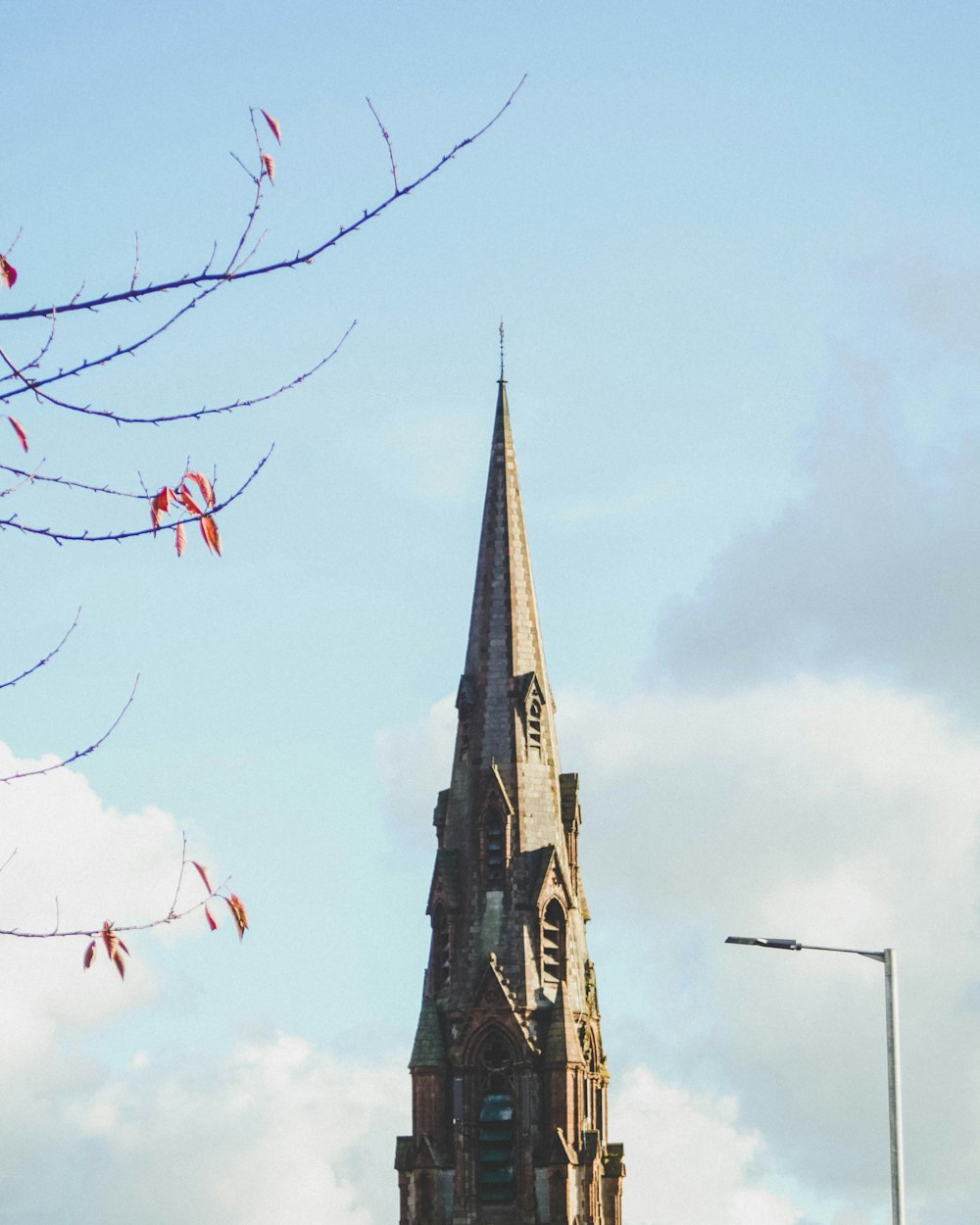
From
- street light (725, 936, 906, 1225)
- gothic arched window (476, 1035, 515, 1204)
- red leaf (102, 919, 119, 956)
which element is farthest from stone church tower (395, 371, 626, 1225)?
red leaf (102, 919, 119, 956)

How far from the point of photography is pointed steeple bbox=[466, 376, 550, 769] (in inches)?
3314

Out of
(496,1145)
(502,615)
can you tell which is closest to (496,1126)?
(496,1145)

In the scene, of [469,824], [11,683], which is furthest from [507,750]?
[11,683]

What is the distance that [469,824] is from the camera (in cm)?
8262

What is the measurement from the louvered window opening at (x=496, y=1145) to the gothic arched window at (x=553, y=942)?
3850mm

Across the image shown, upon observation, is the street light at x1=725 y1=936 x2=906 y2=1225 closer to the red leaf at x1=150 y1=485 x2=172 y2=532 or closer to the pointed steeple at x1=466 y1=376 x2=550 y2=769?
the red leaf at x1=150 y1=485 x2=172 y2=532

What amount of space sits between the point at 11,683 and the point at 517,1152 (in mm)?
62490

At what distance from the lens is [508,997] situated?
261ft

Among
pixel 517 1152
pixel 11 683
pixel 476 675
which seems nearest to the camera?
pixel 11 683

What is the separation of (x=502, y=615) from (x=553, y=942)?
35.7ft

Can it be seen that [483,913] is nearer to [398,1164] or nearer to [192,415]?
[398,1164]

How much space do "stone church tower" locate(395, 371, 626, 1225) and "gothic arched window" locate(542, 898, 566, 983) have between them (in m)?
0.04

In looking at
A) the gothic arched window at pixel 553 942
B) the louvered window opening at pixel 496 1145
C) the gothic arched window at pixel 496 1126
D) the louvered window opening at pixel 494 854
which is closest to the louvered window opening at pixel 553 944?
the gothic arched window at pixel 553 942

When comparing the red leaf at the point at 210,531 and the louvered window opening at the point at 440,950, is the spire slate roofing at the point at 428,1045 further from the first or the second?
the red leaf at the point at 210,531
